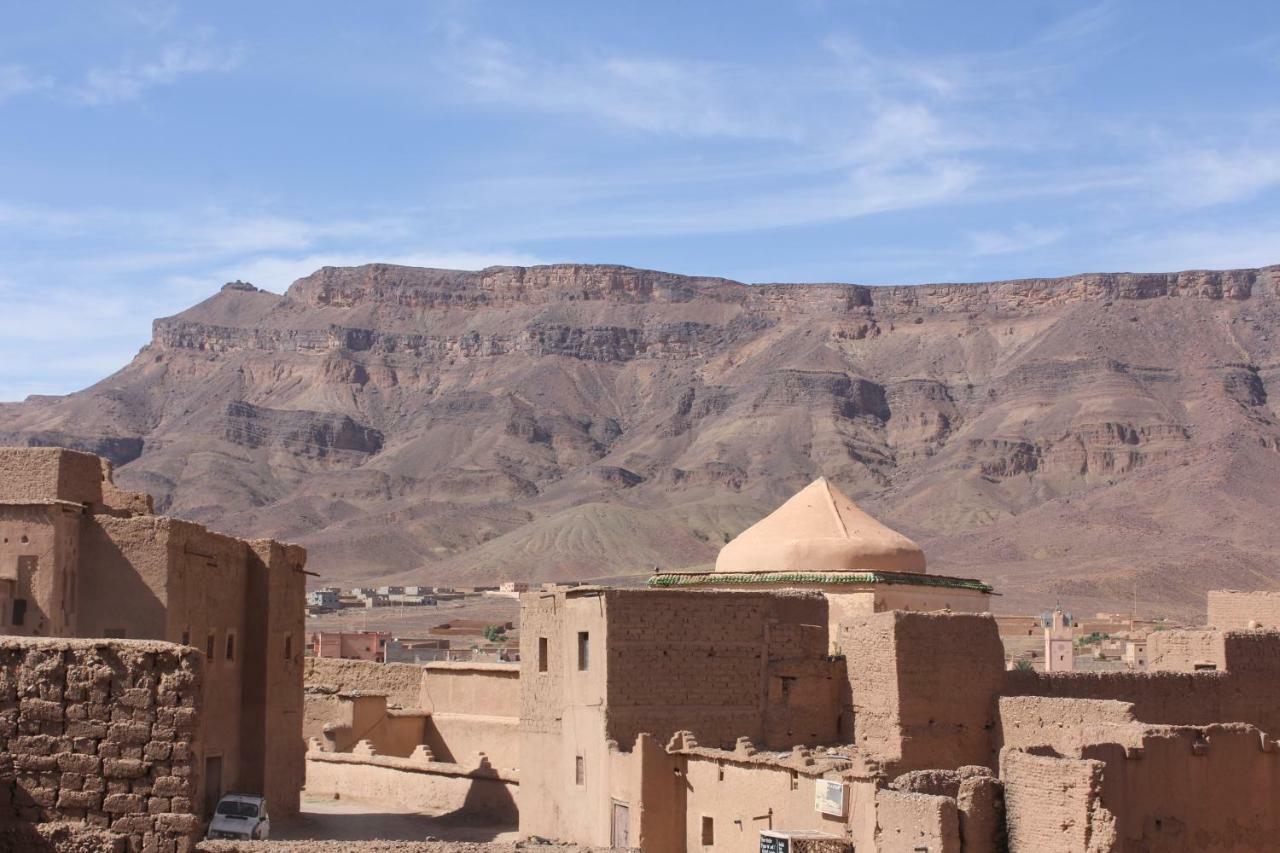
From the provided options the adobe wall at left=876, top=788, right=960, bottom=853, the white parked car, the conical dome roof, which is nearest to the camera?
the adobe wall at left=876, top=788, right=960, bottom=853

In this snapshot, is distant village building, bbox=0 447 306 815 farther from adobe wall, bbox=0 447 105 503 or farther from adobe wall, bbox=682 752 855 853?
adobe wall, bbox=682 752 855 853

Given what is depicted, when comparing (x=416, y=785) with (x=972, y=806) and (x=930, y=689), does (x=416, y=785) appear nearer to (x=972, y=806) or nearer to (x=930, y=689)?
(x=930, y=689)

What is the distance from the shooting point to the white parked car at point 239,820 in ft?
62.6

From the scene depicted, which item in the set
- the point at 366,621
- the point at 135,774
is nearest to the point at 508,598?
the point at 366,621

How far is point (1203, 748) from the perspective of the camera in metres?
18.2

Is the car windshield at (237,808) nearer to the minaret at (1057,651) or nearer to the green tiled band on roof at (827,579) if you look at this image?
the green tiled band on roof at (827,579)

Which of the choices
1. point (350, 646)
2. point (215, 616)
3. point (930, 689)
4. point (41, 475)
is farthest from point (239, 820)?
point (350, 646)

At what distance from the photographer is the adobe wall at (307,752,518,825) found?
2589 centimetres

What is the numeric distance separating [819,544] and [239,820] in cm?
905

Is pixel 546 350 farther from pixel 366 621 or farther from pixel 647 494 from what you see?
pixel 366 621

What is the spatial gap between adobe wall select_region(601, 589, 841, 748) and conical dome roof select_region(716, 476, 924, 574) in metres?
2.43

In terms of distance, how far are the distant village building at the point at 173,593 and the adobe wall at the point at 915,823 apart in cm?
748

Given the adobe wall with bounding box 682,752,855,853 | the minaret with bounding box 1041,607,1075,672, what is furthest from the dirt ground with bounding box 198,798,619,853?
the minaret with bounding box 1041,607,1075,672

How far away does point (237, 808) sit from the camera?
2009 cm
